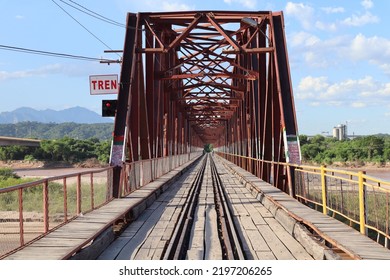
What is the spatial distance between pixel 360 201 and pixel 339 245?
4.23 feet

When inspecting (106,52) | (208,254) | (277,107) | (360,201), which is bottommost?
(208,254)

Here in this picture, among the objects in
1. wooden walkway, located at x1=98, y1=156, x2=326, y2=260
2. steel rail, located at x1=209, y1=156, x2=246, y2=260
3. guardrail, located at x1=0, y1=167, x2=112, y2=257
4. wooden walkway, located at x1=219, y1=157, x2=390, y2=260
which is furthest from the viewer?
steel rail, located at x1=209, y1=156, x2=246, y2=260

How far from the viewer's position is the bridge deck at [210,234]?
6637 millimetres

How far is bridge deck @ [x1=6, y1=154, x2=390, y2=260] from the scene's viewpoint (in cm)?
664

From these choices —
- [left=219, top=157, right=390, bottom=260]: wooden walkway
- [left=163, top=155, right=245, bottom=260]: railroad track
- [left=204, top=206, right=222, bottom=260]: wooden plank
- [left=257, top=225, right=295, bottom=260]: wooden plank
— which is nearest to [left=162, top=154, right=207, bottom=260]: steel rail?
[left=163, top=155, right=245, bottom=260]: railroad track

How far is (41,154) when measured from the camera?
340 feet

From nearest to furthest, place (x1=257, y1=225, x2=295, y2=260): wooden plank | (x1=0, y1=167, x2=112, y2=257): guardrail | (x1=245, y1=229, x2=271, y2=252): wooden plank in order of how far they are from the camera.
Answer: (x1=0, y1=167, x2=112, y2=257): guardrail → (x1=257, y1=225, x2=295, y2=260): wooden plank → (x1=245, y1=229, x2=271, y2=252): wooden plank

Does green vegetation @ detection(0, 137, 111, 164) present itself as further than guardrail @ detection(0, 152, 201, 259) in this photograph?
Yes

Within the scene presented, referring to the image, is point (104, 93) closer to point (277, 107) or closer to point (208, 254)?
point (277, 107)

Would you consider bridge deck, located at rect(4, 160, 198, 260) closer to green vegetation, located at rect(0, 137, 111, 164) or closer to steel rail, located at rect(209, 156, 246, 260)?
steel rail, located at rect(209, 156, 246, 260)

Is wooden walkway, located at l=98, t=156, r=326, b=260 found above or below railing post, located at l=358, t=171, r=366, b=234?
below

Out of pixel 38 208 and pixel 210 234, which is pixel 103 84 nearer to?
pixel 210 234

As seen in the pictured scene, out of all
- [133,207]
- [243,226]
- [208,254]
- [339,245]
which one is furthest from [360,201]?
[133,207]

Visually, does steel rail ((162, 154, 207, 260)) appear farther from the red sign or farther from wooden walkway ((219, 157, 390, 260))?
the red sign
